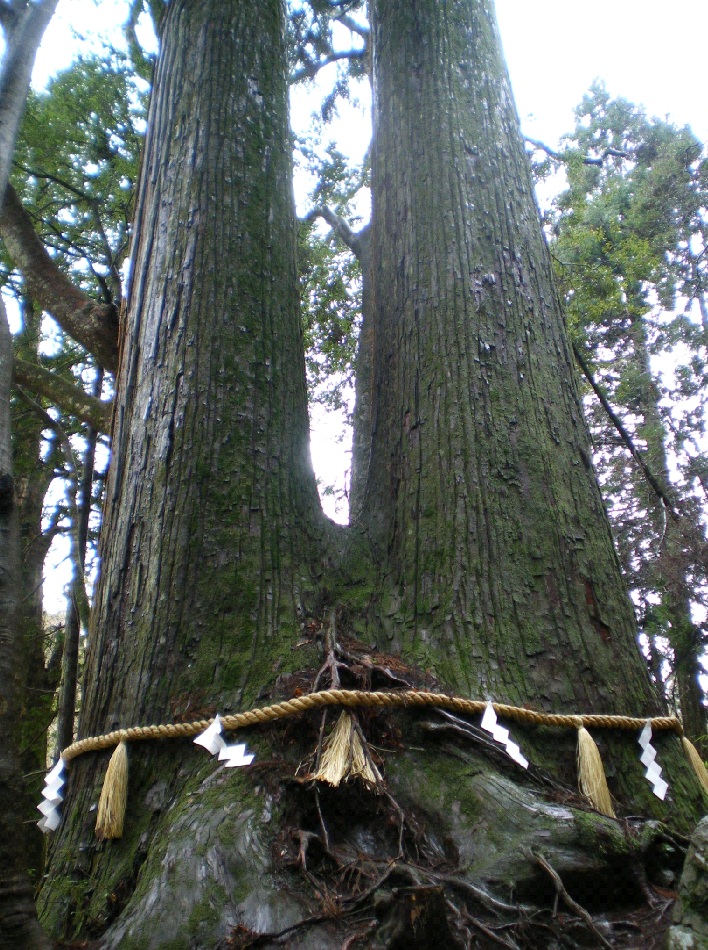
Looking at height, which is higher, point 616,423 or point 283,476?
point 616,423

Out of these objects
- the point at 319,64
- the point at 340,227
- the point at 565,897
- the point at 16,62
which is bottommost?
the point at 565,897

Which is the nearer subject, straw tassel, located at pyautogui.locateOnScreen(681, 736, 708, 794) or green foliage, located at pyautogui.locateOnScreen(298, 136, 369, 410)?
straw tassel, located at pyautogui.locateOnScreen(681, 736, 708, 794)

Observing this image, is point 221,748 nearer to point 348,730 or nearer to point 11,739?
point 348,730

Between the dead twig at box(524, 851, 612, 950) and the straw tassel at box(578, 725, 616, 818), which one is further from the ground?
the straw tassel at box(578, 725, 616, 818)

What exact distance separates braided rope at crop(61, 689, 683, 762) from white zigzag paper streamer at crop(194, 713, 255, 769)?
3 centimetres

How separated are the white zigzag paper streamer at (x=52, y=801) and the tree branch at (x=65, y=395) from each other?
252cm

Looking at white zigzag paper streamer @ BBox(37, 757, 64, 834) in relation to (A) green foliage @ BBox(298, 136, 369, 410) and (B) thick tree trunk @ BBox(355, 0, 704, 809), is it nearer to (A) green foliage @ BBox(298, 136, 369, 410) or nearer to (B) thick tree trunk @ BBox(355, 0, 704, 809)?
(B) thick tree trunk @ BBox(355, 0, 704, 809)

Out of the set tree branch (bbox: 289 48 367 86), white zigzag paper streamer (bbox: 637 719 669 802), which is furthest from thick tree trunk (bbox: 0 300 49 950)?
tree branch (bbox: 289 48 367 86)

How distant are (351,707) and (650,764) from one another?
835 mm

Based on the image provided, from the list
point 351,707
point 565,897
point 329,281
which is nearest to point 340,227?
point 329,281

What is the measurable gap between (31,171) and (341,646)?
17.1 feet

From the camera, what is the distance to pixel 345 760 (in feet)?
5.16

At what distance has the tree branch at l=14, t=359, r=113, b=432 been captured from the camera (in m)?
4.20

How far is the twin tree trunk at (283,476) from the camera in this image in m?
1.71
